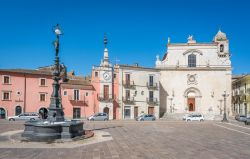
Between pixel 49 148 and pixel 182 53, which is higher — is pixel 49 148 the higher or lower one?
the lower one

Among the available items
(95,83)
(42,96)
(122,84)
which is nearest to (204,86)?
(122,84)

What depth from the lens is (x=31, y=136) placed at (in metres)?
A: 18.3

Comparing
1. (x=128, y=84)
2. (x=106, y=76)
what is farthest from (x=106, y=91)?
(x=128, y=84)

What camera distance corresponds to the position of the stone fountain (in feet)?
59.0

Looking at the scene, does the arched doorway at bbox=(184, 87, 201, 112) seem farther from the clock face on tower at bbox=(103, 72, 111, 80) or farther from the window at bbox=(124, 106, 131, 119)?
the clock face on tower at bbox=(103, 72, 111, 80)

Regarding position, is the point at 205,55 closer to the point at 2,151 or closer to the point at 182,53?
the point at 182,53

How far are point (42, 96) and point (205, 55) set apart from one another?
100.0 ft

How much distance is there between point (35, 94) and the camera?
5200cm

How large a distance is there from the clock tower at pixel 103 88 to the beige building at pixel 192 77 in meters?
10.7

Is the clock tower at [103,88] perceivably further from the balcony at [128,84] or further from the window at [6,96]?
the window at [6,96]

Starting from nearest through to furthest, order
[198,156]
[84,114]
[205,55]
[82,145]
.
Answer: [198,156] < [82,145] < [84,114] < [205,55]

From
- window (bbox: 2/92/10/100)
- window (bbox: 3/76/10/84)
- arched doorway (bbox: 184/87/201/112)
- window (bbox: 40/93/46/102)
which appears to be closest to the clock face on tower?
window (bbox: 40/93/46/102)

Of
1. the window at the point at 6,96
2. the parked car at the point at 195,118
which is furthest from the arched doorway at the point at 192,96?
the window at the point at 6,96

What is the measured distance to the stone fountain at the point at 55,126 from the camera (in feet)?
59.0
